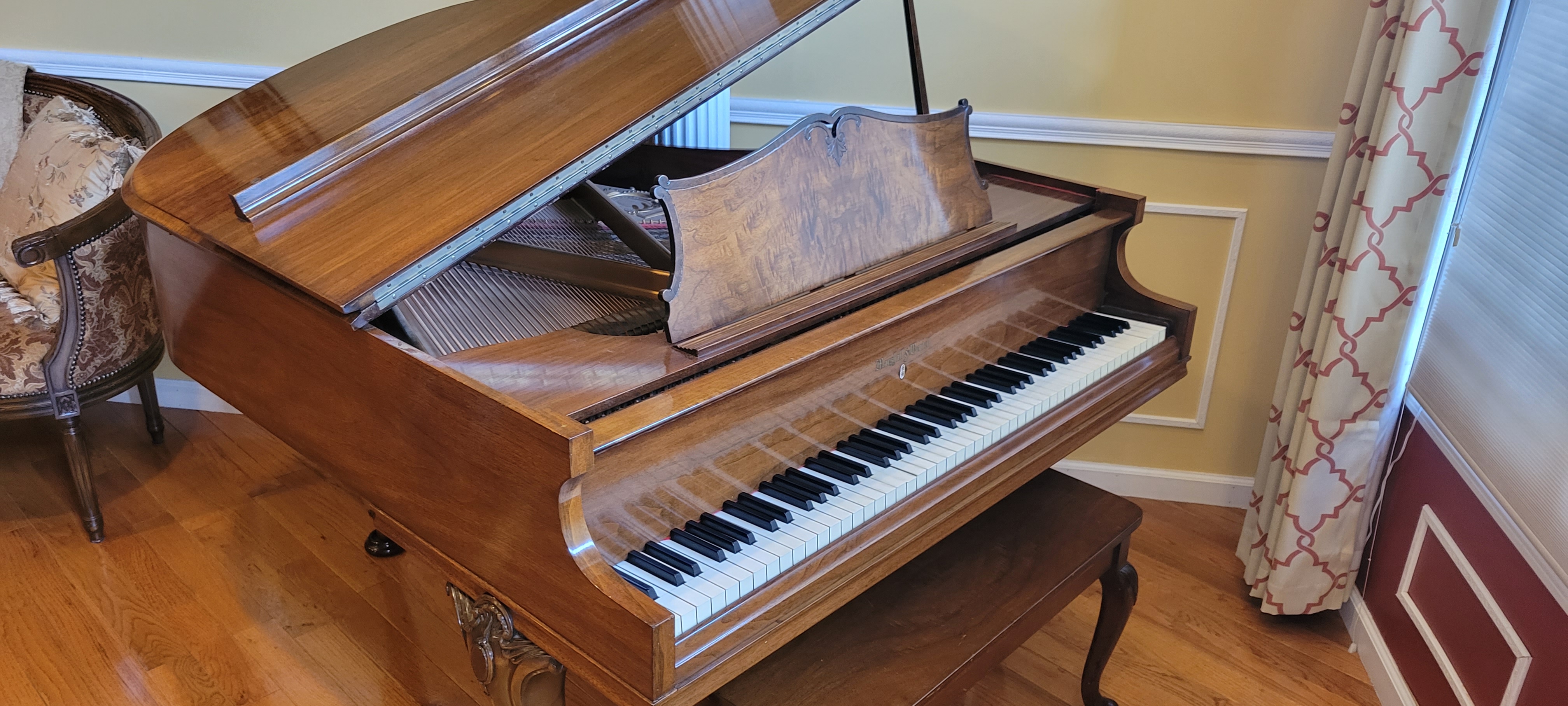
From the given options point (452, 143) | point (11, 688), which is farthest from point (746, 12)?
point (11, 688)

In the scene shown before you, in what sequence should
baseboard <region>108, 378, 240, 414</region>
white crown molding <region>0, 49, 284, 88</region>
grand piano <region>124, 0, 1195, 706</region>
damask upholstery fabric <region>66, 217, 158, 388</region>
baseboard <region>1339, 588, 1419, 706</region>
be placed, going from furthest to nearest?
baseboard <region>108, 378, 240, 414</region>, white crown molding <region>0, 49, 284, 88</region>, damask upholstery fabric <region>66, 217, 158, 388</region>, baseboard <region>1339, 588, 1419, 706</region>, grand piano <region>124, 0, 1195, 706</region>

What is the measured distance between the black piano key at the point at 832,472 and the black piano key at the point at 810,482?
25 mm

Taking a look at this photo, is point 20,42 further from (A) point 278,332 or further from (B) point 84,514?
(A) point 278,332

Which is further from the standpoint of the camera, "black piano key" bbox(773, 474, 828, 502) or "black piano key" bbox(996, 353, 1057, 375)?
"black piano key" bbox(996, 353, 1057, 375)

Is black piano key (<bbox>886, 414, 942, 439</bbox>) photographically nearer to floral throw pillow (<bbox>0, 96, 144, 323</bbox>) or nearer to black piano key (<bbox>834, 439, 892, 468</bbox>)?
black piano key (<bbox>834, 439, 892, 468</bbox>)

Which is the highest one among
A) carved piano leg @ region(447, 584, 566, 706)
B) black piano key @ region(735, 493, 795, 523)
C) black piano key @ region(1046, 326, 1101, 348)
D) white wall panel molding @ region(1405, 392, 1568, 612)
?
black piano key @ region(1046, 326, 1101, 348)

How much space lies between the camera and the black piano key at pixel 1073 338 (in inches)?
75.2

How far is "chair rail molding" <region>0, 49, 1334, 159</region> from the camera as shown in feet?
8.21

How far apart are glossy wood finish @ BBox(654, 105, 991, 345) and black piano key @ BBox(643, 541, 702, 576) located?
255 millimetres

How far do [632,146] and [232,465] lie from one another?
6.81ft

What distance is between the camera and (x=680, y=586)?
1.21 metres

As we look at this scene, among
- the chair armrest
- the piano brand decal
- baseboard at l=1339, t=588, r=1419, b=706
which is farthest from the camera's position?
the chair armrest

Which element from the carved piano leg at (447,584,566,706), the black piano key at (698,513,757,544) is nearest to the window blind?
the black piano key at (698,513,757,544)

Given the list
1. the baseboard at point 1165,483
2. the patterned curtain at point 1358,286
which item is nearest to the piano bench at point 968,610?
the patterned curtain at point 1358,286
